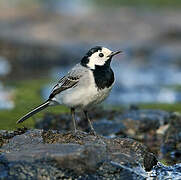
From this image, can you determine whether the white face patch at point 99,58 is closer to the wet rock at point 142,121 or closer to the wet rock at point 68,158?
the wet rock at point 68,158

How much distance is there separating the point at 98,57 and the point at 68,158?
2.13m

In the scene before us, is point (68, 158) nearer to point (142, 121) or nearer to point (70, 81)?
point (70, 81)

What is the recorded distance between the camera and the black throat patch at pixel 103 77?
27.6 ft

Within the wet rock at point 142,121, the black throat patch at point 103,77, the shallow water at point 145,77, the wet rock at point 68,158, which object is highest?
the shallow water at point 145,77

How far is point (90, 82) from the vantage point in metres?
8.44

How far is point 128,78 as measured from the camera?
69.3 ft

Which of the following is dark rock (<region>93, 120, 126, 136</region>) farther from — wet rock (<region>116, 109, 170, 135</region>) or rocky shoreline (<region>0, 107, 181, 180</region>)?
rocky shoreline (<region>0, 107, 181, 180</region>)

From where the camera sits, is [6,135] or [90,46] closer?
[6,135]

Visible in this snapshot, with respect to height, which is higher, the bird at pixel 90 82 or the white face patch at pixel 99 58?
the white face patch at pixel 99 58

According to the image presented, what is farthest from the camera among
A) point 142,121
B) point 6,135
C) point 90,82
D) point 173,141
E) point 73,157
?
point 142,121

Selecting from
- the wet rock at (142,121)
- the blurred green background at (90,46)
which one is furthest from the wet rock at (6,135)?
the wet rock at (142,121)

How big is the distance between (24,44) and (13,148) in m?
19.2

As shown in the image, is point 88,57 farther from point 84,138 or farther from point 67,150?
point 67,150

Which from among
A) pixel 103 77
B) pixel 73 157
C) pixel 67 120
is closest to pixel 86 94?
pixel 103 77
